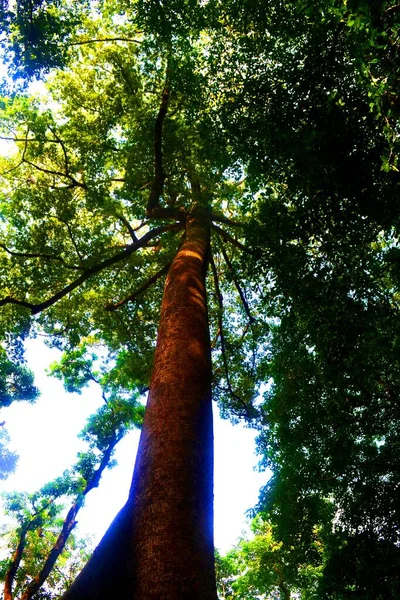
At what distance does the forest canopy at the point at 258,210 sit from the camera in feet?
14.4

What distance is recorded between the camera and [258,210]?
24.4 ft

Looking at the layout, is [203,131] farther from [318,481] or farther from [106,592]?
[318,481]

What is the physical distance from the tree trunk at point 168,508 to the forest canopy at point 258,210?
123mm

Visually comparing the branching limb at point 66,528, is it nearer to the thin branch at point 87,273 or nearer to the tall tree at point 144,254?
the tall tree at point 144,254

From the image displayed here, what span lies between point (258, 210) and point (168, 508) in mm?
6258

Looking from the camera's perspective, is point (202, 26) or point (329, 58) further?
point (202, 26)

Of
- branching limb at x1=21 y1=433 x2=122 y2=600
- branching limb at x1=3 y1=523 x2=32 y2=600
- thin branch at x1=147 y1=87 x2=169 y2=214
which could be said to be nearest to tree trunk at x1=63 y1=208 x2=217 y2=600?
thin branch at x1=147 y1=87 x2=169 y2=214

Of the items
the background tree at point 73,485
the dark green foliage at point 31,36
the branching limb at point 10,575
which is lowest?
the branching limb at point 10,575

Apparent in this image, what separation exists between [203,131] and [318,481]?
25.4ft

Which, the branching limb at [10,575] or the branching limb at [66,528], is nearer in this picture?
the branching limb at [66,528]

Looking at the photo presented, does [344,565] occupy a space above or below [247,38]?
below

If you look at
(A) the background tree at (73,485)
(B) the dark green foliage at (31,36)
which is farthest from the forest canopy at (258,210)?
(A) the background tree at (73,485)

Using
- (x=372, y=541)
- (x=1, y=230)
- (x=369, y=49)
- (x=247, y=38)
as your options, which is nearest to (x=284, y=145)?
(x=369, y=49)

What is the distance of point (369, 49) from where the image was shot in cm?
279
